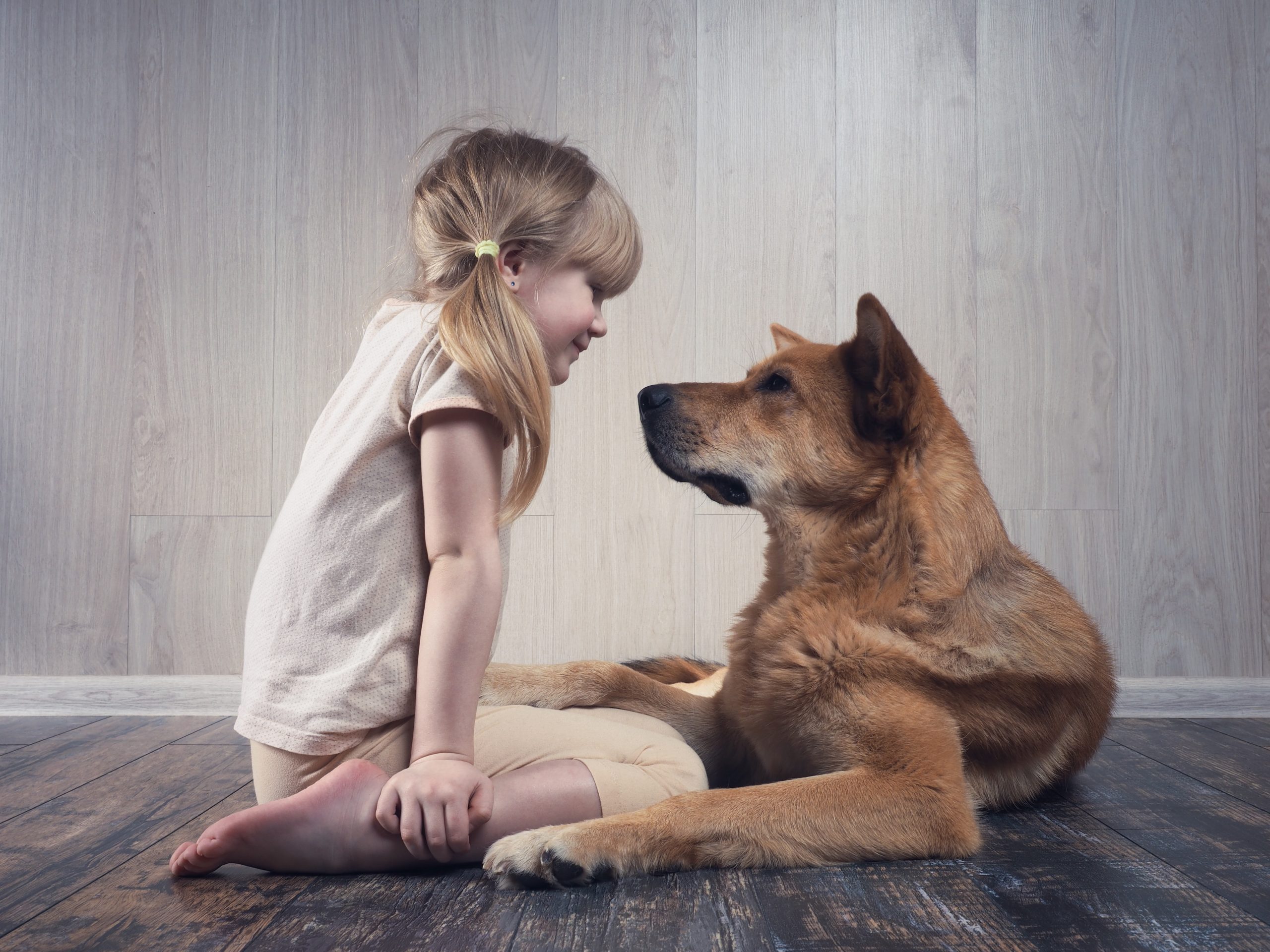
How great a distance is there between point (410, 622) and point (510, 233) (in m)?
0.54

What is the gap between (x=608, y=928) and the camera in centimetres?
89

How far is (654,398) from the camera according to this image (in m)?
1.48

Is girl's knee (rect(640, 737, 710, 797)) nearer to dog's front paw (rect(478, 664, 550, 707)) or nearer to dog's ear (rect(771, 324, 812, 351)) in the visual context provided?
dog's front paw (rect(478, 664, 550, 707))

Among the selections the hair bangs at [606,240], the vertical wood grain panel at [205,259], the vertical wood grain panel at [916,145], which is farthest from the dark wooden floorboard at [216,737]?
the vertical wood grain panel at [916,145]

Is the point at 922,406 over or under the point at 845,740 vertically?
over

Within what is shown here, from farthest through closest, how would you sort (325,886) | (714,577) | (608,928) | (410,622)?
1. (714,577)
2. (410,622)
3. (325,886)
4. (608,928)

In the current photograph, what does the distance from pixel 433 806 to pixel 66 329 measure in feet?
6.19

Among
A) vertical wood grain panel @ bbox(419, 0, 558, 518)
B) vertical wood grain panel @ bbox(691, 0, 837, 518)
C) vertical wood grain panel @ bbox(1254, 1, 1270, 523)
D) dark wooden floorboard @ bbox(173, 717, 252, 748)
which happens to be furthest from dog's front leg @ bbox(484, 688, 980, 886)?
vertical wood grain panel @ bbox(1254, 1, 1270, 523)

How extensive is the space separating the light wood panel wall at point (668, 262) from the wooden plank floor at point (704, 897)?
0.99 m

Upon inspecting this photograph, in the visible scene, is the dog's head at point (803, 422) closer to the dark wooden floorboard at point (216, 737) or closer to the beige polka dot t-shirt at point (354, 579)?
the beige polka dot t-shirt at point (354, 579)

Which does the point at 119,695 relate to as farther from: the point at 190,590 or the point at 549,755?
the point at 549,755

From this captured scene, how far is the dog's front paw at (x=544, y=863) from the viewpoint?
99cm

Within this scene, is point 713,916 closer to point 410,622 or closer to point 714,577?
point 410,622

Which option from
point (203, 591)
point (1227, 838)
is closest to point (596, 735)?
point (1227, 838)
